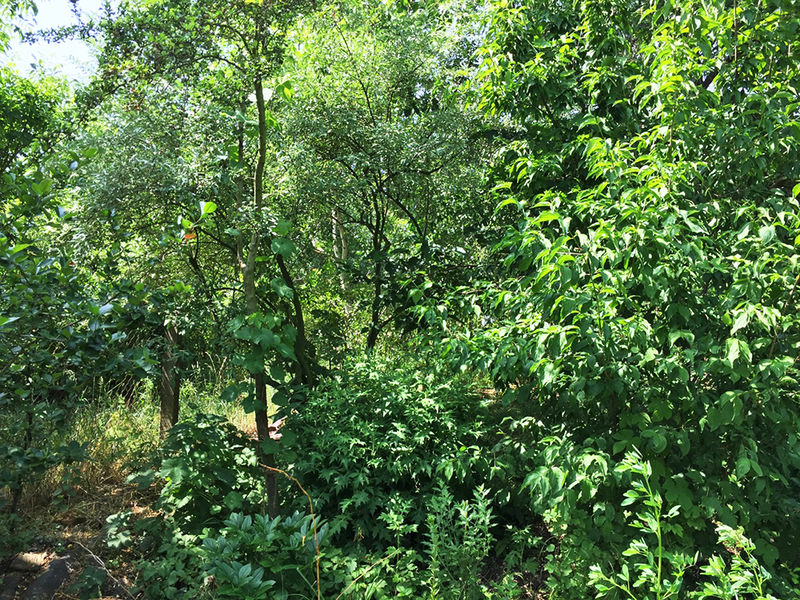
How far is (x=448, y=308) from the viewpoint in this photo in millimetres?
3709

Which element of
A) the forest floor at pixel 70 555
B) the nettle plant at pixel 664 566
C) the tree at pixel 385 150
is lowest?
the forest floor at pixel 70 555

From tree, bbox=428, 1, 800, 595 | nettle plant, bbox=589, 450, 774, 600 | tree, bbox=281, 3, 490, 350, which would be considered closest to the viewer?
nettle plant, bbox=589, 450, 774, 600

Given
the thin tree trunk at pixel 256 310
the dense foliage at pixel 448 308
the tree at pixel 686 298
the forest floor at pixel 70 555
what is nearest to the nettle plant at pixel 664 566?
the dense foliage at pixel 448 308

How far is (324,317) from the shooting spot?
4.59 metres

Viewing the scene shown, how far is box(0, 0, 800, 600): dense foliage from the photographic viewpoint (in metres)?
2.30

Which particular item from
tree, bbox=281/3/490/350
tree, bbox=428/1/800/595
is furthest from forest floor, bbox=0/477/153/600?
tree, bbox=281/3/490/350

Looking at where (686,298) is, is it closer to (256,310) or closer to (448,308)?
(448,308)

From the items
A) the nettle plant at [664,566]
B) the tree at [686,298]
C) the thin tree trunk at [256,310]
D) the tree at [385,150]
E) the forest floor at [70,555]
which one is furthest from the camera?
the tree at [385,150]

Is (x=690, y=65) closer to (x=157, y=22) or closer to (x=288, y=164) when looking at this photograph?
(x=288, y=164)

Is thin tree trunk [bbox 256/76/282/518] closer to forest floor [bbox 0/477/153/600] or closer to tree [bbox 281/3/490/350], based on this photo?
forest floor [bbox 0/477/153/600]

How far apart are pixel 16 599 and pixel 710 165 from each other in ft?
12.9

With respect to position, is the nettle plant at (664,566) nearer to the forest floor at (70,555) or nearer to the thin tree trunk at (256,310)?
the thin tree trunk at (256,310)

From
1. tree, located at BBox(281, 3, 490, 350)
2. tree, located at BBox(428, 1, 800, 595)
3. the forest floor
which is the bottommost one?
the forest floor

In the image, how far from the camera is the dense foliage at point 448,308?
2.30 metres
